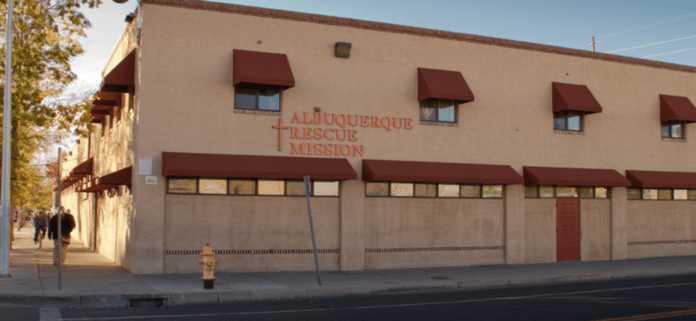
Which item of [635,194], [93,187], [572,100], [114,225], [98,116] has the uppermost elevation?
[572,100]

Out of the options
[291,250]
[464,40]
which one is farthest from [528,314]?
[464,40]

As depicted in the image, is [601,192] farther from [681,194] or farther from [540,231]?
[681,194]

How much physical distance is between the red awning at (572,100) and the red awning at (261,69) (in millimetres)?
9250

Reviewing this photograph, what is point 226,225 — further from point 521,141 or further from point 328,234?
point 521,141

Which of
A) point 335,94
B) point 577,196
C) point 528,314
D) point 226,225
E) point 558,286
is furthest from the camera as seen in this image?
point 577,196

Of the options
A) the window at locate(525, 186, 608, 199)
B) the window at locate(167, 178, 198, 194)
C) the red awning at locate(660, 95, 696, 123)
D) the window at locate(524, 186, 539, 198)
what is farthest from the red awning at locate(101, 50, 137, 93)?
the red awning at locate(660, 95, 696, 123)

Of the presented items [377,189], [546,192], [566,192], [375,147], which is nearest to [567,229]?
[566,192]

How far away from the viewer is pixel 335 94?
21.3 metres

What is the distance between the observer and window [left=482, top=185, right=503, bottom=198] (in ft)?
77.0

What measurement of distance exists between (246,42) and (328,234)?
5667mm

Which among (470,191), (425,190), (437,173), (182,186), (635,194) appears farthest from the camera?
(635,194)

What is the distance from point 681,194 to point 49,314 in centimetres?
2270

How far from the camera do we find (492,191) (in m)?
23.6

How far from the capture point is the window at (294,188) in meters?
20.6
